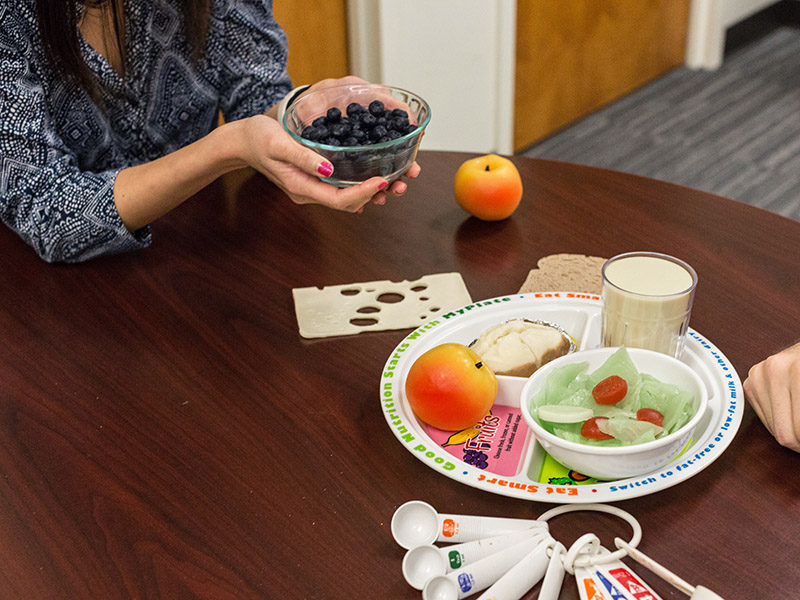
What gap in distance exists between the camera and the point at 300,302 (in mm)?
1133

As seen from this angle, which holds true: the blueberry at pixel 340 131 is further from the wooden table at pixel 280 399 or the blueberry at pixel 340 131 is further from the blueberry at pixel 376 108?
the wooden table at pixel 280 399

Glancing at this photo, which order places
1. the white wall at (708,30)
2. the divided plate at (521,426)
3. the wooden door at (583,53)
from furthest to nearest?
the white wall at (708,30)
the wooden door at (583,53)
the divided plate at (521,426)

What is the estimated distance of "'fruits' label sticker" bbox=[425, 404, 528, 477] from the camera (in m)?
0.87

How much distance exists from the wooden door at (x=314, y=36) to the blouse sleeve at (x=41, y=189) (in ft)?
4.93

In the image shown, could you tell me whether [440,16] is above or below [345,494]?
below

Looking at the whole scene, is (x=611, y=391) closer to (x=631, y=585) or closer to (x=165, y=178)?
(x=631, y=585)

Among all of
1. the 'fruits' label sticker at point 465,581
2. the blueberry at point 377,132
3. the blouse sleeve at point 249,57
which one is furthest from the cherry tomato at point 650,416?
the blouse sleeve at point 249,57

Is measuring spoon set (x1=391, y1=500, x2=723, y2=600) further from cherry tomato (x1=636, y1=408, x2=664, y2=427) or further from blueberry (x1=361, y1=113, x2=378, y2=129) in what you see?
blueberry (x1=361, y1=113, x2=378, y2=129)

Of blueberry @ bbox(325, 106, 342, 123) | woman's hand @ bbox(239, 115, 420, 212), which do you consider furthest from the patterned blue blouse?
blueberry @ bbox(325, 106, 342, 123)

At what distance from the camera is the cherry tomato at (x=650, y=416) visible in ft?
2.72

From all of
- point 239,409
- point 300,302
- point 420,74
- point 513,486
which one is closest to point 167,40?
point 300,302

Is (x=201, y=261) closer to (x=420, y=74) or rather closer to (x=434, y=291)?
(x=434, y=291)

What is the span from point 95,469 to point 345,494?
0.84ft

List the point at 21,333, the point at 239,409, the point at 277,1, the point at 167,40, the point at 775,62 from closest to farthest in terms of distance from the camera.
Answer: the point at 239,409 → the point at 21,333 → the point at 167,40 → the point at 277,1 → the point at 775,62
